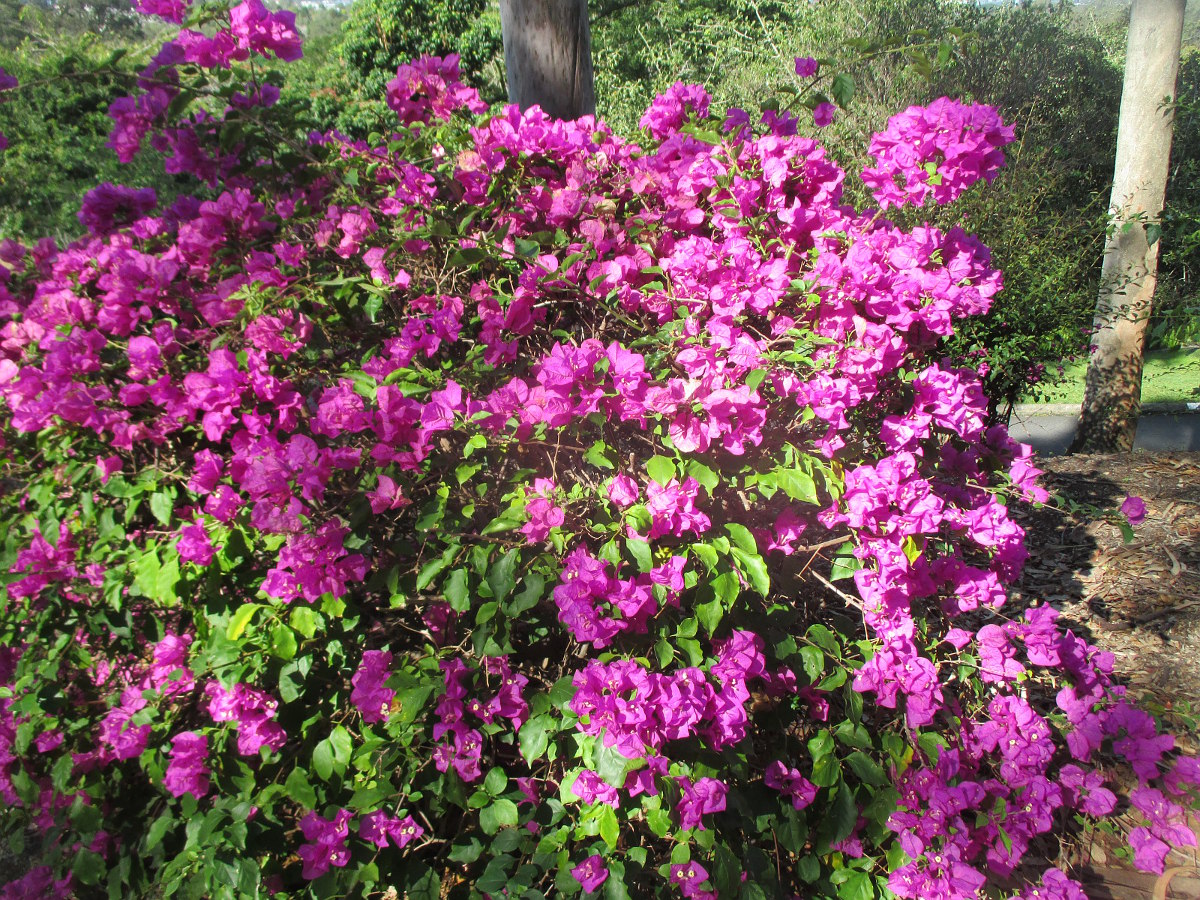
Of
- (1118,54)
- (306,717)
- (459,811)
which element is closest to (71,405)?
→ (306,717)

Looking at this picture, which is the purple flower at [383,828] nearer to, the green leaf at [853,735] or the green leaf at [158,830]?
the green leaf at [158,830]

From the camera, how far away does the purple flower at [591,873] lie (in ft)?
5.07

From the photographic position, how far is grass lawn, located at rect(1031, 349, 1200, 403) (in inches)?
385

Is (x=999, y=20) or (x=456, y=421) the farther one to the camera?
(x=999, y=20)

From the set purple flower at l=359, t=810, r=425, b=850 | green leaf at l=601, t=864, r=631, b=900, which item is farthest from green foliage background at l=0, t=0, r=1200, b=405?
green leaf at l=601, t=864, r=631, b=900

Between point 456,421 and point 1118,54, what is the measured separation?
62.7 feet

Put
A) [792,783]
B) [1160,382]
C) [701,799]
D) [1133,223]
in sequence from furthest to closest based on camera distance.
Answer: [1160,382]
[1133,223]
[792,783]
[701,799]

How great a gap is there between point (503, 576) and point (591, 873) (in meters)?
0.65

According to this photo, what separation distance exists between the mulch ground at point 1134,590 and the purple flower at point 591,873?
4.46ft

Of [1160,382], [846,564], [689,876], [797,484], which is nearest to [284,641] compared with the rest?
[689,876]

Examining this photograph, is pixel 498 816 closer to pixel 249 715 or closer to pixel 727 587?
pixel 249 715

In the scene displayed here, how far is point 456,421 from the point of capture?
5.19ft

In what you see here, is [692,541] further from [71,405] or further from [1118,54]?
[1118,54]

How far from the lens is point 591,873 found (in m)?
1.55
